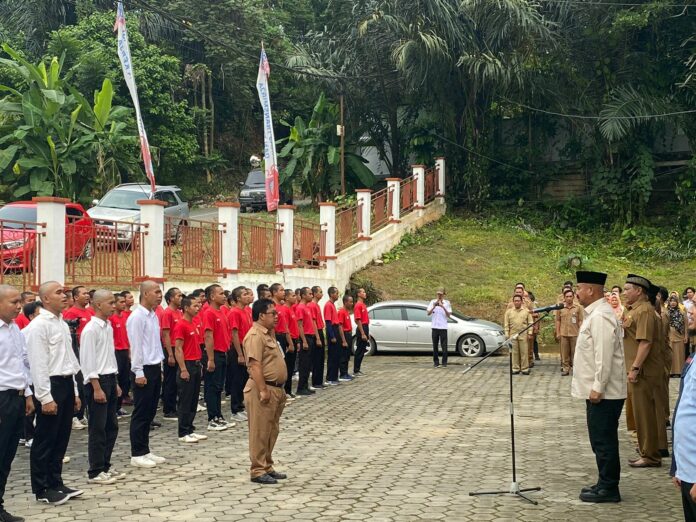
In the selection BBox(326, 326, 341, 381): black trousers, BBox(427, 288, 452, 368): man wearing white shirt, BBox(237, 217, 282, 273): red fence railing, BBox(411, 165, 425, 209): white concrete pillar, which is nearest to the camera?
BBox(326, 326, 341, 381): black trousers

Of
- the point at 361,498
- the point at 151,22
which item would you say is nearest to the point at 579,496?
the point at 361,498

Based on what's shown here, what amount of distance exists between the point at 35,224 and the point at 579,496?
28.5 ft

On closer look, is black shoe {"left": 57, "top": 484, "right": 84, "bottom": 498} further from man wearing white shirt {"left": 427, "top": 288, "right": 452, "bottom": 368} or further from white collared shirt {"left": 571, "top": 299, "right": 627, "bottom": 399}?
man wearing white shirt {"left": 427, "top": 288, "right": 452, "bottom": 368}

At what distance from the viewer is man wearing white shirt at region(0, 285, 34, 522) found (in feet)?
23.8

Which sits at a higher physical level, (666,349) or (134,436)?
(666,349)

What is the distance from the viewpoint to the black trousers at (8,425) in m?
7.23

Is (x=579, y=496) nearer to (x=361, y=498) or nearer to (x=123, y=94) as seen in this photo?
(x=361, y=498)

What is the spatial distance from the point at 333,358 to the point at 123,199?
337 inches

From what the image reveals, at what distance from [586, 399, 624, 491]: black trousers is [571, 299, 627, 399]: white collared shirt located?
104 mm

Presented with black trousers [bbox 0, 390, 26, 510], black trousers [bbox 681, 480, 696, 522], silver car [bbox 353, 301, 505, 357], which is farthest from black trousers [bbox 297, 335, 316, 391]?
black trousers [bbox 681, 480, 696, 522]

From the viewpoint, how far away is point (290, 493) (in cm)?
816

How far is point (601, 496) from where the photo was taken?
7.72 metres

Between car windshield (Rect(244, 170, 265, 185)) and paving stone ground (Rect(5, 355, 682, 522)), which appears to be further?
car windshield (Rect(244, 170, 265, 185))

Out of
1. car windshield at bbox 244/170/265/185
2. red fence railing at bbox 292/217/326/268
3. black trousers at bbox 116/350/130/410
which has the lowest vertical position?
black trousers at bbox 116/350/130/410
